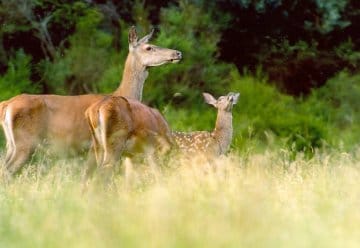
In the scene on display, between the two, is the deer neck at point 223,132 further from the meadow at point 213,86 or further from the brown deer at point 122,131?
the brown deer at point 122,131

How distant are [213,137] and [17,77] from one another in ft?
19.9

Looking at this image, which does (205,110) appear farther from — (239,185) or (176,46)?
(239,185)

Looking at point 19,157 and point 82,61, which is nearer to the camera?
point 19,157

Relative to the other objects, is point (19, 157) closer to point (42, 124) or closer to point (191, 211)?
point (42, 124)

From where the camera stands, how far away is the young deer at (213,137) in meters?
11.7

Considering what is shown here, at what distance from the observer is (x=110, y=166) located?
10.3 meters

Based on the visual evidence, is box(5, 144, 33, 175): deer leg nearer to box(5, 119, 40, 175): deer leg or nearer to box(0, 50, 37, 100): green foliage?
box(5, 119, 40, 175): deer leg

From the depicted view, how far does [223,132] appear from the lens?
41.2ft

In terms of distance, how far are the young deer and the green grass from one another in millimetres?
2022

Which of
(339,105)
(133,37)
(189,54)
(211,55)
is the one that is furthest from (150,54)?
(339,105)

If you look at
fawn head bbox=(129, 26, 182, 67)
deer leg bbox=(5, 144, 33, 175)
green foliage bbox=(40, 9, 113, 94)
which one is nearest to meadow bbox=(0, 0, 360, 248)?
green foliage bbox=(40, 9, 113, 94)

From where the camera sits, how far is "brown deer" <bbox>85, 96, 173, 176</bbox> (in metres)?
10.4

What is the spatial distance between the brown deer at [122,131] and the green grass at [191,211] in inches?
29.9

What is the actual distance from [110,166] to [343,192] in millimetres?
2338
